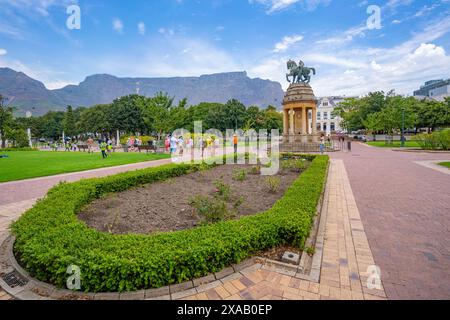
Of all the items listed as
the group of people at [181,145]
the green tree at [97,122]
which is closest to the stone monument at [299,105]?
the group of people at [181,145]

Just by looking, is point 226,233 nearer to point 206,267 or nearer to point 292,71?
point 206,267

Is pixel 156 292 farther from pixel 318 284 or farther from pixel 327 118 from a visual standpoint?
pixel 327 118

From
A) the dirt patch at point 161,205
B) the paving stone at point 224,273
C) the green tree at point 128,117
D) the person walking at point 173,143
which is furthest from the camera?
the green tree at point 128,117

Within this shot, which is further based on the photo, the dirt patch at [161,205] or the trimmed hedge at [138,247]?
the dirt patch at [161,205]

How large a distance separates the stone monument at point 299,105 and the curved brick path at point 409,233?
1867 centimetres

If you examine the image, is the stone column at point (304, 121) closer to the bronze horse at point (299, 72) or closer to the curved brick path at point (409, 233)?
the bronze horse at point (299, 72)

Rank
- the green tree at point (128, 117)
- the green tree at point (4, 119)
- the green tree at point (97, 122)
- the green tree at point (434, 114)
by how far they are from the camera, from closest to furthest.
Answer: the green tree at point (4, 119) → the green tree at point (434, 114) → the green tree at point (128, 117) → the green tree at point (97, 122)

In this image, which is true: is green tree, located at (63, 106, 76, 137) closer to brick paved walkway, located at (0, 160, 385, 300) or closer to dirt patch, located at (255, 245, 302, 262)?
brick paved walkway, located at (0, 160, 385, 300)

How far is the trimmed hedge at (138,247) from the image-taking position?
2900 mm

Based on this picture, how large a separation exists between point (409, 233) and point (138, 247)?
17.3 feet

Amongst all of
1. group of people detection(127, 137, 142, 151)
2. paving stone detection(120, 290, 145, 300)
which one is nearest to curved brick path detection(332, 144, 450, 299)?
paving stone detection(120, 290, 145, 300)
